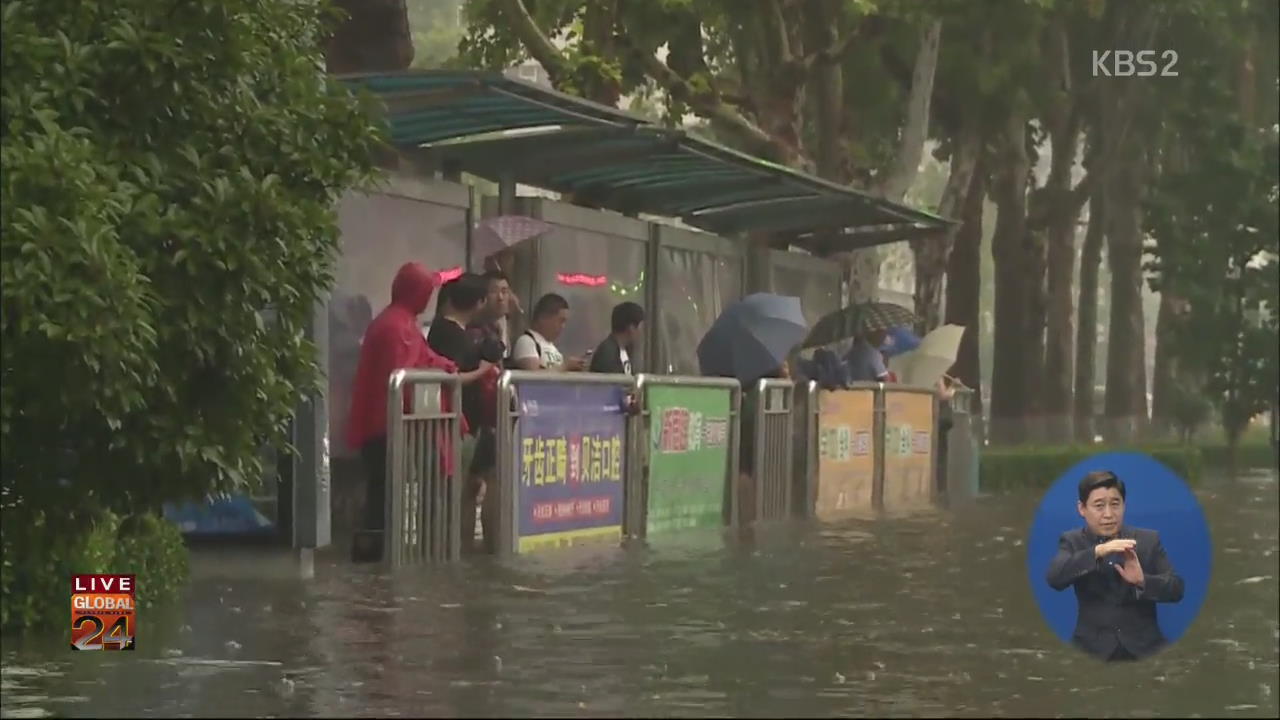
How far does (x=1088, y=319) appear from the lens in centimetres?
5428

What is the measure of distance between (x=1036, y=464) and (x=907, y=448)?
867cm

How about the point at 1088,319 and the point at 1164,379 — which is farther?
the point at 1164,379

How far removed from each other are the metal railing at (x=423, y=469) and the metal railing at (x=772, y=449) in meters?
6.29

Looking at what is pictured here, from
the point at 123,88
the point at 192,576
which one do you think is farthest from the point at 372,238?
the point at 123,88

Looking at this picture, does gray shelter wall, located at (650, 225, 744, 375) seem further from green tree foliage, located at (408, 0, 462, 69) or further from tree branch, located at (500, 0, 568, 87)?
green tree foliage, located at (408, 0, 462, 69)

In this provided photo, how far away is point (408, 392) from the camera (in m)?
17.1

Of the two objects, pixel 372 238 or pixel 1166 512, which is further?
pixel 372 238

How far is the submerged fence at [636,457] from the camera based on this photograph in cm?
1741

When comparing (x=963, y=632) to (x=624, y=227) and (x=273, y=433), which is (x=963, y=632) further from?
(x=624, y=227)

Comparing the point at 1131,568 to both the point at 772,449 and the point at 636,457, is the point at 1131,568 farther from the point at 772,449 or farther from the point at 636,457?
the point at 772,449

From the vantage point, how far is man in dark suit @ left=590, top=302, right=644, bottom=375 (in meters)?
21.0

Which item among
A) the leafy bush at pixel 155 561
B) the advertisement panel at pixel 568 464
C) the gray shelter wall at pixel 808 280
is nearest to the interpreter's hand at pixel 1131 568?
the leafy bush at pixel 155 561

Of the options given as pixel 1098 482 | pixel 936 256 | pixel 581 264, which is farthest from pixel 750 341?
pixel 1098 482

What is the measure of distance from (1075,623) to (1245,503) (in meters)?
23.0
